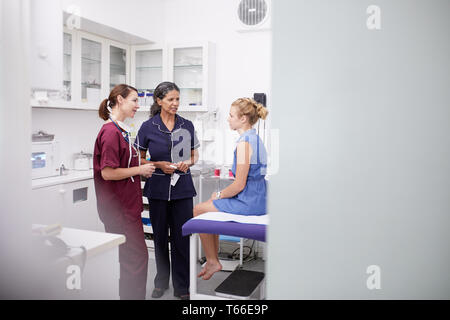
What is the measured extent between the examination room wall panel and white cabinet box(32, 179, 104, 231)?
195cm

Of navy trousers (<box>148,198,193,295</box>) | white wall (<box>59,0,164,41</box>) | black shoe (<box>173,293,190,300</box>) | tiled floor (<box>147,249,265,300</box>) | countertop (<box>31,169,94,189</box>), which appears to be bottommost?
tiled floor (<box>147,249,265,300</box>)

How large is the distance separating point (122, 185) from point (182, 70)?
1876 millimetres

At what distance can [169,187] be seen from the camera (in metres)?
2.41

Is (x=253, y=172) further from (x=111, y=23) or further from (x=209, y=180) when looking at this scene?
(x=111, y=23)

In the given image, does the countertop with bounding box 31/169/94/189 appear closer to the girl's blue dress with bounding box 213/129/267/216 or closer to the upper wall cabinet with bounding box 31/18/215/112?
the upper wall cabinet with bounding box 31/18/215/112

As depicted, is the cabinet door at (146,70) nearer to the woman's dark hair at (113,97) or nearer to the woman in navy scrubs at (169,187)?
the woman in navy scrubs at (169,187)

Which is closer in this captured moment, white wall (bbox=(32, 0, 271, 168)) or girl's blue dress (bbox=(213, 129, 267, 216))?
girl's blue dress (bbox=(213, 129, 267, 216))

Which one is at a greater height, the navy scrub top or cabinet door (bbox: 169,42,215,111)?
cabinet door (bbox: 169,42,215,111)

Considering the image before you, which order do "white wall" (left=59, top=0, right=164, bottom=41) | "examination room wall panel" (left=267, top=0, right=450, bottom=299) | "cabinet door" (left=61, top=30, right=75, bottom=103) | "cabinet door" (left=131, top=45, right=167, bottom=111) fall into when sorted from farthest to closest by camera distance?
1. "cabinet door" (left=131, top=45, right=167, bottom=111)
2. "cabinet door" (left=61, top=30, right=75, bottom=103)
3. "white wall" (left=59, top=0, right=164, bottom=41)
4. "examination room wall panel" (left=267, top=0, right=450, bottom=299)

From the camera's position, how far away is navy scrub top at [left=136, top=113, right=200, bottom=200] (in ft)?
7.92

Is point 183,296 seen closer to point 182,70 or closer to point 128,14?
point 182,70

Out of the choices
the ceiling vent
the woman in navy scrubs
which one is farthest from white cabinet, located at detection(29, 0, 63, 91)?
the ceiling vent

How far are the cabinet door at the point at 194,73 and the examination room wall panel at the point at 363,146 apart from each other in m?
2.42
